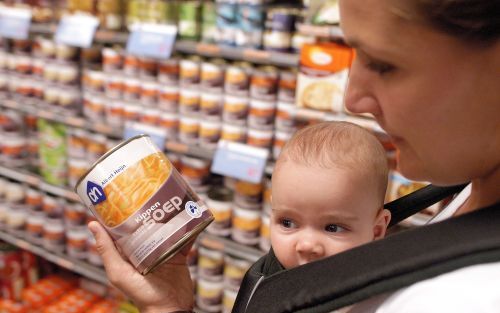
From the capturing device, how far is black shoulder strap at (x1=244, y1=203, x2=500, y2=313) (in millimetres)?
471

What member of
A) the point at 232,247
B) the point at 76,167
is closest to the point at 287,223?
the point at 232,247

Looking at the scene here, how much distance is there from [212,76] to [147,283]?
1.33m

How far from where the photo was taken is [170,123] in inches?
89.0

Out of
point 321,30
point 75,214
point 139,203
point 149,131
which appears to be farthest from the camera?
point 75,214

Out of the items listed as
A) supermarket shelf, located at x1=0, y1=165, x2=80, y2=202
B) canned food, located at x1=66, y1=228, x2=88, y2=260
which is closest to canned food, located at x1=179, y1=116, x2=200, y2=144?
supermarket shelf, located at x1=0, y1=165, x2=80, y2=202

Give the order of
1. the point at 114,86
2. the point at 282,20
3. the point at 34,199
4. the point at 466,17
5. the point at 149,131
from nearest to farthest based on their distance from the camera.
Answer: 1. the point at 466,17
2. the point at 282,20
3. the point at 149,131
4. the point at 114,86
5. the point at 34,199

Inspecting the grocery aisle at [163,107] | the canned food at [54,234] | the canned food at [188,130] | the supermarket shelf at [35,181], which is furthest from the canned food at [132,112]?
the canned food at [54,234]

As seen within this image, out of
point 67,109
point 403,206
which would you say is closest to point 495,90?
point 403,206

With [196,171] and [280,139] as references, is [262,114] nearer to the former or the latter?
[280,139]

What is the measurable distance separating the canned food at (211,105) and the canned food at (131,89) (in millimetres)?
375

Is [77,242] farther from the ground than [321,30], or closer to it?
closer to it

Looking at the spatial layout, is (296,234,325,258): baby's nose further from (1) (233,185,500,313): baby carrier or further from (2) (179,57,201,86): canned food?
(2) (179,57,201,86): canned food

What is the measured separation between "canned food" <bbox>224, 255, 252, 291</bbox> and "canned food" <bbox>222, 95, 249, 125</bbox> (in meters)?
0.62

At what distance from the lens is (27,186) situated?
286cm
